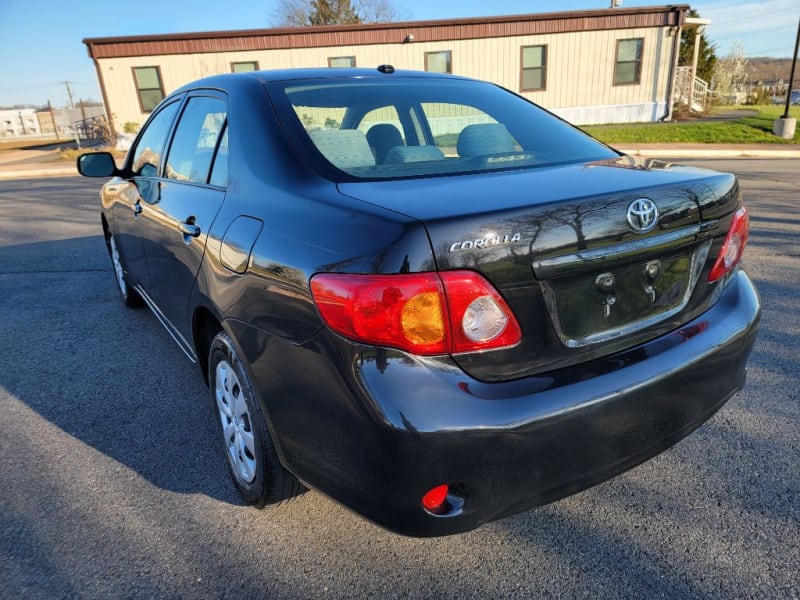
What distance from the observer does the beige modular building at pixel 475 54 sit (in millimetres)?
19203

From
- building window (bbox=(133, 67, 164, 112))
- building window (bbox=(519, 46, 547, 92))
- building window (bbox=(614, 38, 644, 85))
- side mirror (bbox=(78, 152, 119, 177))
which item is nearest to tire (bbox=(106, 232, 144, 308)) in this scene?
side mirror (bbox=(78, 152, 119, 177))

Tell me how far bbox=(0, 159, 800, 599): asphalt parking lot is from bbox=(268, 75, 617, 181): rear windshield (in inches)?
51.2

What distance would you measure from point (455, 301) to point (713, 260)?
3.46 ft

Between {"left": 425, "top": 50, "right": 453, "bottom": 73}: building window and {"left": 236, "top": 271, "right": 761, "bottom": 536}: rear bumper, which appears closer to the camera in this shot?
{"left": 236, "top": 271, "right": 761, "bottom": 536}: rear bumper

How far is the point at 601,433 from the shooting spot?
158cm

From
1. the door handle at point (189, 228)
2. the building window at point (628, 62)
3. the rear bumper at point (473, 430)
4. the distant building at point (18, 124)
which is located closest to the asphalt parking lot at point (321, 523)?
the rear bumper at point (473, 430)

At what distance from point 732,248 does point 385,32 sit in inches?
774

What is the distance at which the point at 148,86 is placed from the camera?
65.2 ft

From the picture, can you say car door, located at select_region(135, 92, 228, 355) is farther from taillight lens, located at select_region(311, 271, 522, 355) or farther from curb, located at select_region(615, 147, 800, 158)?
curb, located at select_region(615, 147, 800, 158)

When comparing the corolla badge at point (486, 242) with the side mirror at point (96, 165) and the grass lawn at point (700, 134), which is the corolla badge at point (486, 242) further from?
the grass lawn at point (700, 134)

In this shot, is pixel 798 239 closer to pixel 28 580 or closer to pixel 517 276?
pixel 517 276

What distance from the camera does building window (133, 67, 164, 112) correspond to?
19.7 meters

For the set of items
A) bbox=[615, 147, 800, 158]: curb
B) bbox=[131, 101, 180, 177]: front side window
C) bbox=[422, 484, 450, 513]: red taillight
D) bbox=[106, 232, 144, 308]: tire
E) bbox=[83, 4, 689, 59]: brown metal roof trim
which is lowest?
bbox=[615, 147, 800, 158]: curb

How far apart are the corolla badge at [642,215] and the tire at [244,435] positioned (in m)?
1.31
